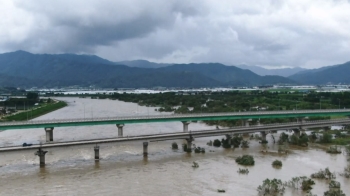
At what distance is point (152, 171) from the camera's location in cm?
3788

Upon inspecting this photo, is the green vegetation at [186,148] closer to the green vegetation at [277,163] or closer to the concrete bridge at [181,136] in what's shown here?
the concrete bridge at [181,136]

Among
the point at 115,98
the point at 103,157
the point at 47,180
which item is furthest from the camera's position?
the point at 115,98

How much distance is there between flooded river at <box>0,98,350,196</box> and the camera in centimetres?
3156

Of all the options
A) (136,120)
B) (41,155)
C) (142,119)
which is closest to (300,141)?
(142,119)

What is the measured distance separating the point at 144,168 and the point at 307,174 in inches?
639

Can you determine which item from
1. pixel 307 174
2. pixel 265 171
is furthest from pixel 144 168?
pixel 307 174

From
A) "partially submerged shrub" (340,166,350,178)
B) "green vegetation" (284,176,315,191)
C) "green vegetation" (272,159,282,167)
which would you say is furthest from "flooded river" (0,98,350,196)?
"partially submerged shrub" (340,166,350,178)

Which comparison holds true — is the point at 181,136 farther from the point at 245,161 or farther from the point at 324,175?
the point at 324,175

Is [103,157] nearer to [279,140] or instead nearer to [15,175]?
[15,175]

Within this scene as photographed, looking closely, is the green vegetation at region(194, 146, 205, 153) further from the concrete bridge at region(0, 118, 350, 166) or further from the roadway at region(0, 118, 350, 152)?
the roadway at region(0, 118, 350, 152)

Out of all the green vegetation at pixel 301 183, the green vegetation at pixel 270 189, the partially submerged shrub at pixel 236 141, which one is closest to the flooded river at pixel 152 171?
the green vegetation at pixel 301 183

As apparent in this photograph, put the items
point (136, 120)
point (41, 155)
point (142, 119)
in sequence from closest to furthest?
1. point (41, 155)
2. point (136, 120)
3. point (142, 119)

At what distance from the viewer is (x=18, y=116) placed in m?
82.7

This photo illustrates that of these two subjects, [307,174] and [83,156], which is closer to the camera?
[307,174]
